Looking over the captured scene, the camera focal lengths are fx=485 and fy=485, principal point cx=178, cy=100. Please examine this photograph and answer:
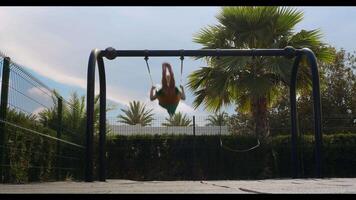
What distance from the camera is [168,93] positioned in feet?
24.9

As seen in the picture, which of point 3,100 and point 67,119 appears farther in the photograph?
point 67,119

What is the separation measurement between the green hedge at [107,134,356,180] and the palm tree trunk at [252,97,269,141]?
26 cm

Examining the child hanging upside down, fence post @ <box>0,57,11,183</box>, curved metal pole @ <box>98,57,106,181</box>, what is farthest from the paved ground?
curved metal pole @ <box>98,57,106,181</box>

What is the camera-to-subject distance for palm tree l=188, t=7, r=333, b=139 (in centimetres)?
1310

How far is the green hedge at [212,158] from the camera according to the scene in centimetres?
1323

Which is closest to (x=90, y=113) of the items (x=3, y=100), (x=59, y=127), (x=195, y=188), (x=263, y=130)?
(x=59, y=127)

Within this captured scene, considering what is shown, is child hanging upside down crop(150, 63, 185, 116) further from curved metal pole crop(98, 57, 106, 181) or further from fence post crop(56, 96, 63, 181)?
fence post crop(56, 96, 63, 181)

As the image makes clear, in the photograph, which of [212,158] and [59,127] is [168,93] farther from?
[212,158]

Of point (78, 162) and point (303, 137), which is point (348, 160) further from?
point (78, 162)

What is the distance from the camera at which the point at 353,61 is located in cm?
2197

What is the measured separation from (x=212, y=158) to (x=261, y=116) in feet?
5.80
